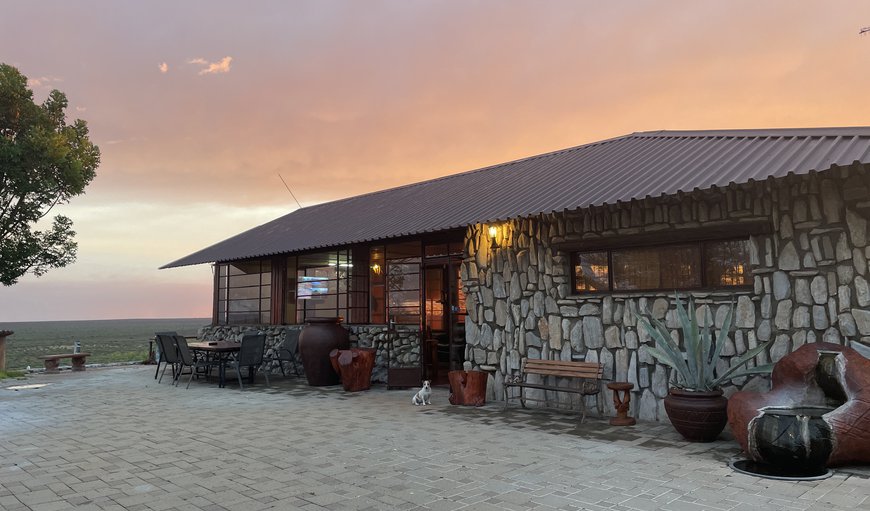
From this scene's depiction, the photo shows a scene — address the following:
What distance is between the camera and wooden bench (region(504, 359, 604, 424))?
262 inches

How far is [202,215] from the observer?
55.5 feet

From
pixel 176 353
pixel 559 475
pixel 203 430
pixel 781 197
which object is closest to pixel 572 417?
pixel 559 475

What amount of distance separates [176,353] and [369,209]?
5.36 meters

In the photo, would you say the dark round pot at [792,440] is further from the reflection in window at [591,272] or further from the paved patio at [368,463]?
the reflection in window at [591,272]

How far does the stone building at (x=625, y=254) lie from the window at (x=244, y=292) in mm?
2655

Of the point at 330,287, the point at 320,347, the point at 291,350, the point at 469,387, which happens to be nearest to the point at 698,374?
the point at 469,387

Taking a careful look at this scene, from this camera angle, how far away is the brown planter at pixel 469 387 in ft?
26.0

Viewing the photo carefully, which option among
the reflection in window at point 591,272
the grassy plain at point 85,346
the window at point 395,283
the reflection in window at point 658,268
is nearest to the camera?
the reflection in window at point 658,268

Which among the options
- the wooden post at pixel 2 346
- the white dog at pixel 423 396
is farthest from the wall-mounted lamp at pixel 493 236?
the wooden post at pixel 2 346

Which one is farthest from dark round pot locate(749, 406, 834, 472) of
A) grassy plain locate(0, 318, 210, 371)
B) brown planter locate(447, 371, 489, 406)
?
grassy plain locate(0, 318, 210, 371)

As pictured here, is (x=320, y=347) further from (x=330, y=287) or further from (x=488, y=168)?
(x=488, y=168)

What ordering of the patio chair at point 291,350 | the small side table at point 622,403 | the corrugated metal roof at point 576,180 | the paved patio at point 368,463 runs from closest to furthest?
the paved patio at point 368,463, the corrugated metal roof at point 576,180, the small side table at point 622,403, the patio chair at point 291,350

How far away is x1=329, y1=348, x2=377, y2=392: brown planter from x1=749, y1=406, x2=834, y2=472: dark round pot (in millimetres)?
6440

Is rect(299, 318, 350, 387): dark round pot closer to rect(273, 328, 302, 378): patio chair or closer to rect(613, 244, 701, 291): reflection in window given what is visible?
rect(273, 328, 302, 378): patio chair
